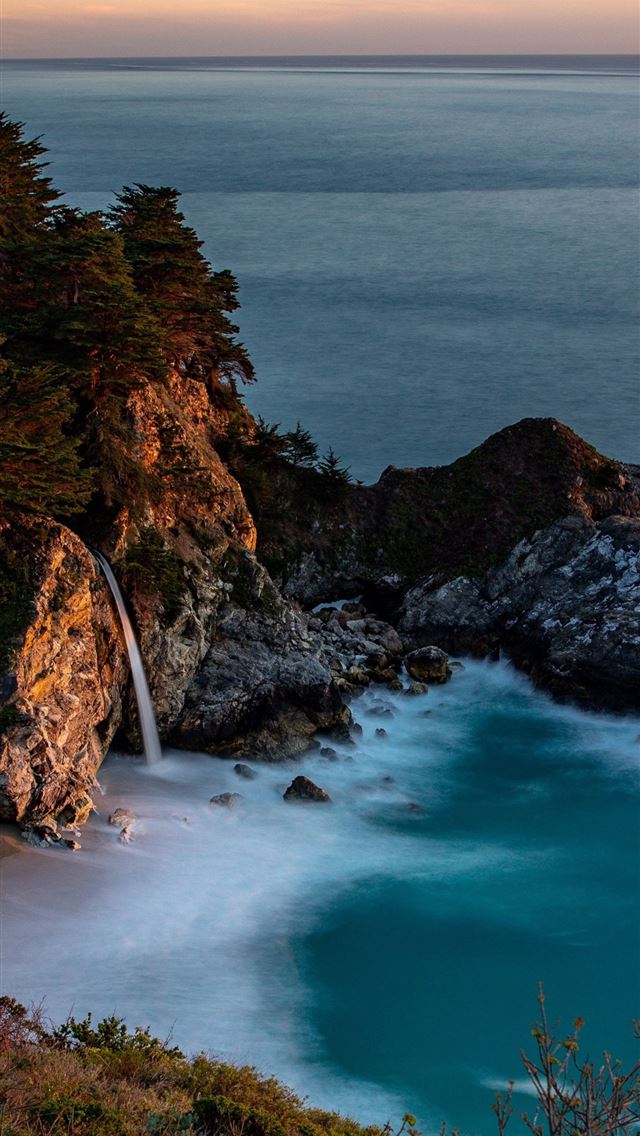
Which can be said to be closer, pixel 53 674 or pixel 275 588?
pixel 53 674

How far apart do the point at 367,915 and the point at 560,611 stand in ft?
37.9

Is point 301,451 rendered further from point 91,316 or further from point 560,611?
point 91,316

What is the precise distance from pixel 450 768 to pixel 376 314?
4672 centimetres

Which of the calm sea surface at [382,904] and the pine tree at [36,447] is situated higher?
the pine tree at [36,447]

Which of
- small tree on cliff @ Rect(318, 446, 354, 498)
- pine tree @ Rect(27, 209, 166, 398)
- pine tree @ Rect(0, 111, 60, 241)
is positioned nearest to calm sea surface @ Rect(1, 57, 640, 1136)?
small tree on cliff @ Rect(318, 446, 354, 498)

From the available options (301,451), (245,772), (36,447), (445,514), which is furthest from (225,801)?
(445,514)

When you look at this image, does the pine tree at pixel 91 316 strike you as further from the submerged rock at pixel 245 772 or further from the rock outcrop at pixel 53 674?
the submerged rock at pixel 245 772

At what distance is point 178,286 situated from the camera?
28.1m

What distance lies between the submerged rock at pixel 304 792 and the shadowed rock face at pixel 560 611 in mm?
7442

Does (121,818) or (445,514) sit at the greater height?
(445,514)

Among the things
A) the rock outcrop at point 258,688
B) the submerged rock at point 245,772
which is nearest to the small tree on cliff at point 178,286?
the rock outcrop at point 258,688

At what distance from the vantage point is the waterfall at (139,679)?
2302 cm

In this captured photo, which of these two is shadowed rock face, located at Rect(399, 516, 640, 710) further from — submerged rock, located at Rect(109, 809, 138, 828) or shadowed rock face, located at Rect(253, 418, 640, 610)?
submerged rock, located at Rect(109, 809, 138, 828)

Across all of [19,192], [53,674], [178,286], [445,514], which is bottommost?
[53,674]
